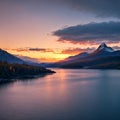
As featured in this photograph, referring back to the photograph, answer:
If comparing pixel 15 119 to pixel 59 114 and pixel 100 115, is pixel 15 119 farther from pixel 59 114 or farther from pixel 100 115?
pixel 100 115

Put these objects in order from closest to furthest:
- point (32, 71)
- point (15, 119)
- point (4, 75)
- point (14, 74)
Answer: point (15, 119) < point (4, 75) < point (14, 74) < point (32, 71)

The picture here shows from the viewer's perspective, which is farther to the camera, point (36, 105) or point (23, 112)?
point (36, 105)

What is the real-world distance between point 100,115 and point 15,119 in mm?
9679

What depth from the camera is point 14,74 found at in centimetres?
9669

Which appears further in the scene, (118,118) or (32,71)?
(32,71)

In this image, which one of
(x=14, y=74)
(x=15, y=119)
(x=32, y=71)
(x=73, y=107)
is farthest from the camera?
(x=32, y=71)

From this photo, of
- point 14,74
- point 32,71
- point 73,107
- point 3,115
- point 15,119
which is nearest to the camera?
point 15,119

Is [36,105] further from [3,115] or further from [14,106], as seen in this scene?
[3,115]

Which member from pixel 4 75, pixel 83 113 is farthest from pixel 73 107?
pixel 4 75

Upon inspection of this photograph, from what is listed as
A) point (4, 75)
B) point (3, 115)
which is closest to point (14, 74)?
point (4, 75)

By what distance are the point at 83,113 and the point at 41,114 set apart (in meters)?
5.00

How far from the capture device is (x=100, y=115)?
105 feet

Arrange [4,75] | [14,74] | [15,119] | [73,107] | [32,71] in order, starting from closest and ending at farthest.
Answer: [15,119] < [73,107] < [4,75] < [14,74] < [32,71]

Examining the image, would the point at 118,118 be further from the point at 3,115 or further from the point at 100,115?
the point at 3,115
